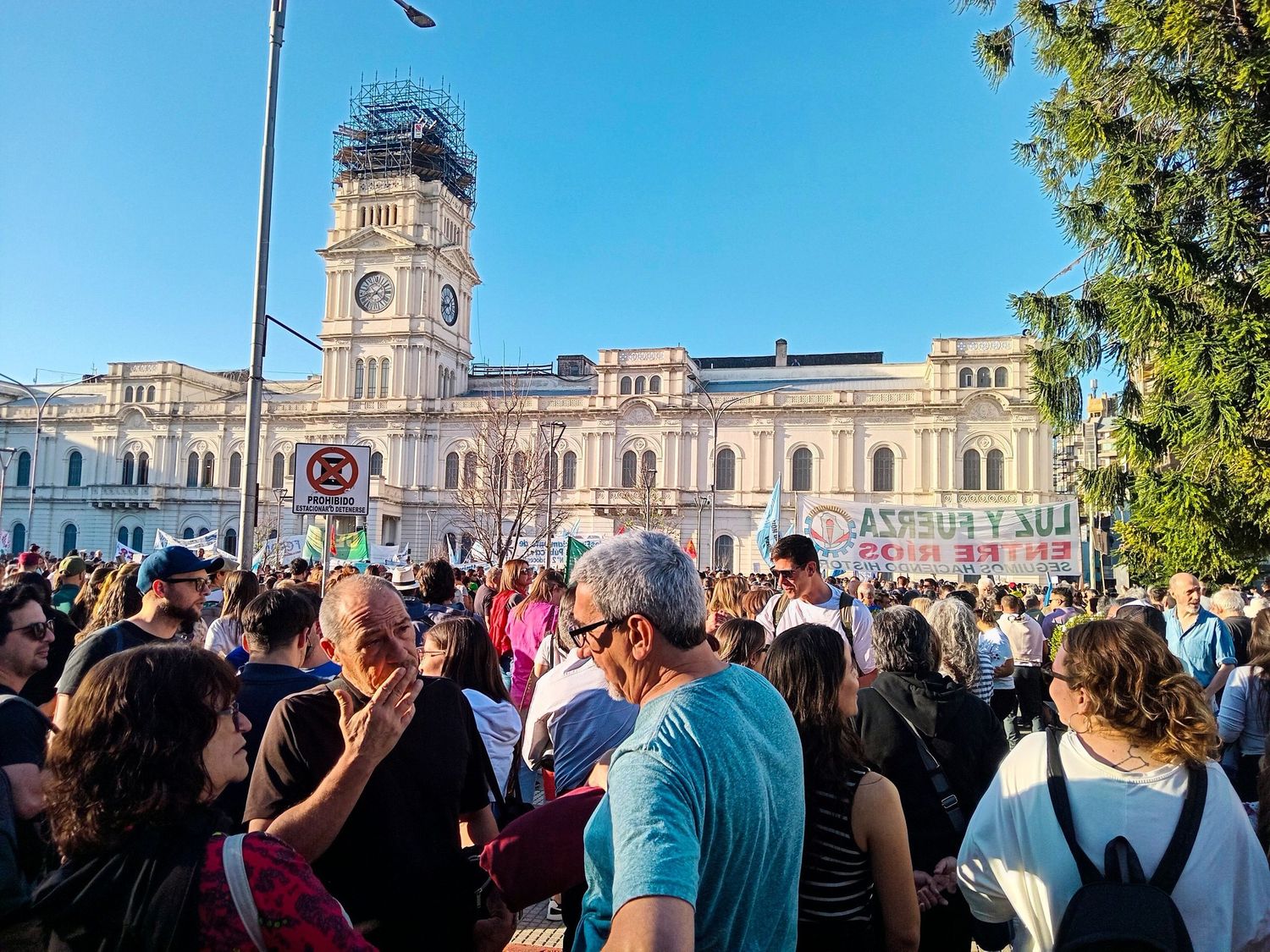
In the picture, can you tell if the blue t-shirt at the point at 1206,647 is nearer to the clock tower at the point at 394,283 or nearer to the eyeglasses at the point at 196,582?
the eyeglasses at the point at 196,582

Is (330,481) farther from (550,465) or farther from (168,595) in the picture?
(550,465)

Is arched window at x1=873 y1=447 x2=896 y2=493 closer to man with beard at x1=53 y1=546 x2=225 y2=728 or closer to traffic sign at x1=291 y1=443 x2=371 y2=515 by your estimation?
traffic sign at x1=291 y1=443 x2=371 y2=515

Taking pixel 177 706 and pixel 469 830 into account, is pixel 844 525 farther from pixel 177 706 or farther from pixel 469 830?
pixel 177 706

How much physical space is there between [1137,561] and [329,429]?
4819cm

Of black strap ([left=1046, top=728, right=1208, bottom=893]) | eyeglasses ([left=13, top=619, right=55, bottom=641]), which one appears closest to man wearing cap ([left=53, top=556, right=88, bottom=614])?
eyeglasses ([left=13, top=619, right=55, bottom=641])

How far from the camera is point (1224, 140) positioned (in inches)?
500

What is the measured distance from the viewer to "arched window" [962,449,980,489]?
158 feet

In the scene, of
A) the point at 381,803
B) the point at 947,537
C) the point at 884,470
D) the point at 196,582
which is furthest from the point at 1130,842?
the point at 884,470

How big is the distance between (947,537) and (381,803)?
18.0 meters

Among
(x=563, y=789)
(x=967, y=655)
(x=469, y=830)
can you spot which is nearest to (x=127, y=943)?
(x=469, y=830)

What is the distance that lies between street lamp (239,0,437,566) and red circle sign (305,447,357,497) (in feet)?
2.85

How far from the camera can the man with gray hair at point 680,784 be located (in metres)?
1.70

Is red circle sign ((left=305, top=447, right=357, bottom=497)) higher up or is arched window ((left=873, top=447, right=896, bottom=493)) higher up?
arched window ((left=873, top=447, right=896, bottom=493))

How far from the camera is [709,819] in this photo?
1.86m
